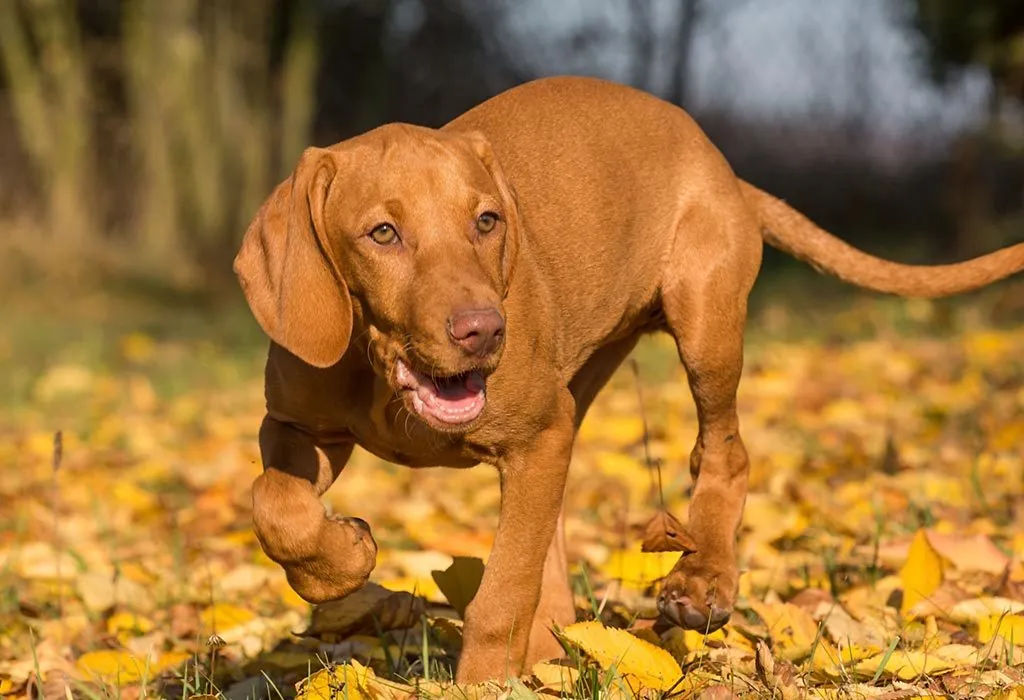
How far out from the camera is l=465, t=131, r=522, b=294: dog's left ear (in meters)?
3.23

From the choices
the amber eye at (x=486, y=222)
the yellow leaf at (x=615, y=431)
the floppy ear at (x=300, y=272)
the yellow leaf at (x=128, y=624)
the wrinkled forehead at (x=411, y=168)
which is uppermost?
the wrinkled forehead at (x=411, y=168)

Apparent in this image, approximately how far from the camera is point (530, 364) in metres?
3.23

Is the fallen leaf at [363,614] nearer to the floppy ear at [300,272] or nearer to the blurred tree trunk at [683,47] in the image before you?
the floppy ear at [300,272]

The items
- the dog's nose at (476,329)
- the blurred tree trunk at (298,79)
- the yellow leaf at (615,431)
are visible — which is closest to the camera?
the dog's nose at (476,329)

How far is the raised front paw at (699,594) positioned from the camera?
3391 millimetres

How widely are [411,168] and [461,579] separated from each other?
1038 mm

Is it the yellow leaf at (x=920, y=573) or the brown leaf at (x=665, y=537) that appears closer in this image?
the brown leaf at (x=665, y=537)

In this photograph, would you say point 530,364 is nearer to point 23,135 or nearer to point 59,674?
point 59,674

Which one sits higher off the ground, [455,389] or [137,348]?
[455,389]

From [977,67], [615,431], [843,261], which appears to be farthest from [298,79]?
[843,261]

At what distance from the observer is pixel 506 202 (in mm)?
3289

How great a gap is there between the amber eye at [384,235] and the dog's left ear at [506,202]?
12.0 inches

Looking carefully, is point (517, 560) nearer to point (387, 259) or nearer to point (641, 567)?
point (387, 259)

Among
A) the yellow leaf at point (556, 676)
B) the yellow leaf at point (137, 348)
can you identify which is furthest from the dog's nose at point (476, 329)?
the yellow leaf at point (137, 348)
